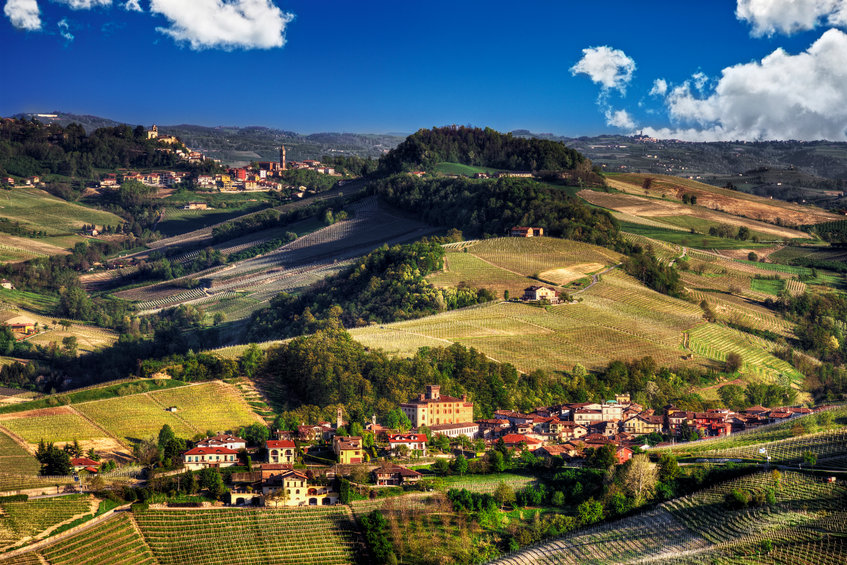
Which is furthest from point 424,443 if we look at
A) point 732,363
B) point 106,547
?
point 732,363

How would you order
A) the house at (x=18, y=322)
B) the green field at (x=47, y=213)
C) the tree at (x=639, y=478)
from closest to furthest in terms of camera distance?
the tree at (x=639, y=478), the house at (x=18, y=322), the green field at (x=47, y=213)

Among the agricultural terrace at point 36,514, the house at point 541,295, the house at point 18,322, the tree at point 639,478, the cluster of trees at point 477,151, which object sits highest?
the cluster of trees at point 477,151

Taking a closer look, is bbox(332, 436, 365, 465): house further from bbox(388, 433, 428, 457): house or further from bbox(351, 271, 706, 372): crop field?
bbox(351, 271, 706, 372): crop field

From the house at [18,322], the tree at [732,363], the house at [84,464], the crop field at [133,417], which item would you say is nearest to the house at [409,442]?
the crop field at [133,417]

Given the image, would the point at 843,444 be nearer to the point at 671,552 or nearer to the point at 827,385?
the point at 671,552

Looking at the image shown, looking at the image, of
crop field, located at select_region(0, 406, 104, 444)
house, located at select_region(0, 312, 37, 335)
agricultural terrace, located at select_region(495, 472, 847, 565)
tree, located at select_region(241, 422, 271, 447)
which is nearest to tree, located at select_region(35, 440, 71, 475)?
crop field, located at select_region(0, 406, 104, 444)

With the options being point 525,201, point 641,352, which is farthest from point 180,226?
point 641,352

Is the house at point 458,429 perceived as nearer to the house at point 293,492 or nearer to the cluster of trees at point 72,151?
the house at point 293,492
